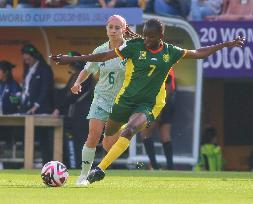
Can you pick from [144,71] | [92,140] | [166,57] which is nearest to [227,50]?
[92,140]

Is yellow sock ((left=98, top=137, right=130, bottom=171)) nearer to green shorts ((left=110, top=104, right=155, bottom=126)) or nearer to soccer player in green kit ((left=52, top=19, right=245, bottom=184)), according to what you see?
soccer player in green kit ((left=52, top=19, right=245, bottom=184))

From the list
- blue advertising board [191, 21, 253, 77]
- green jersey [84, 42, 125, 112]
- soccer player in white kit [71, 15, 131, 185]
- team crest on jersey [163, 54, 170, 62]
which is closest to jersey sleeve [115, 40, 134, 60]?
team crest on jersey [163, 54, 170, 62]

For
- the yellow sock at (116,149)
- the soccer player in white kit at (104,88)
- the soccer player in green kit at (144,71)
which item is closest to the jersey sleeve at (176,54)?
the soccer player in green kit at (144,71)

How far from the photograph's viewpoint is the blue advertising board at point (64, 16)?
21.5 m

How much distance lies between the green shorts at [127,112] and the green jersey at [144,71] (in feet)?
0.17

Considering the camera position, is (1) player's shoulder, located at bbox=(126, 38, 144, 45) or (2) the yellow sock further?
(1) player's shoulder, located at bbox=(126, 38, 144, 45)

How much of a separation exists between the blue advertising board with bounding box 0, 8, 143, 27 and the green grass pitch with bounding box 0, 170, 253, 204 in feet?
15.1

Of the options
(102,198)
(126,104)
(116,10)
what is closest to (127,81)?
(126,104)

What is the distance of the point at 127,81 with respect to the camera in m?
14.3

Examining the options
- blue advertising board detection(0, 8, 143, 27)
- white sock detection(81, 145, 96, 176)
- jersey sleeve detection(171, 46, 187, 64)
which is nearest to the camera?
jersey sleeve detection(171, 46, 187, 64)

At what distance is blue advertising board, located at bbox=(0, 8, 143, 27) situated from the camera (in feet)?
70.6

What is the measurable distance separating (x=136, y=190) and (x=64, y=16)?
9043mm

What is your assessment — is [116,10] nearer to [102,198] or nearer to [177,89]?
[177,89]

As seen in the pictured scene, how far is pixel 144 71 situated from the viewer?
14141 millimetres
